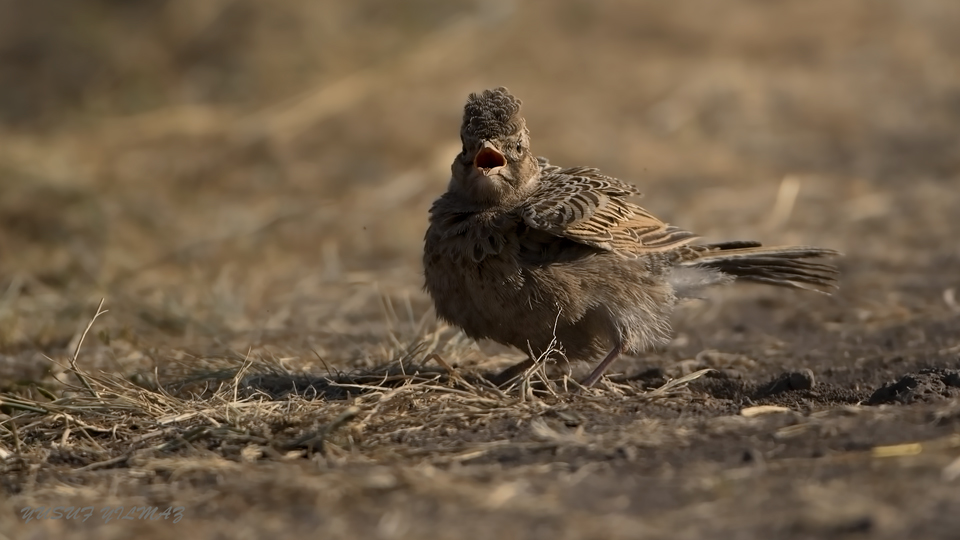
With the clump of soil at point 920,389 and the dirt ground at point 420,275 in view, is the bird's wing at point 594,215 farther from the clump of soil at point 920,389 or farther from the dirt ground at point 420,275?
the clump of soil at point 920,389

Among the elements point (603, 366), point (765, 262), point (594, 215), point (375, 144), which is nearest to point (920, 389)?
→ point (765, 262)

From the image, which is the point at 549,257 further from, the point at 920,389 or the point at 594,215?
the point at 920,389

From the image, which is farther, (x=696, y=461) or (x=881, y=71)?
(x=881, y=71)

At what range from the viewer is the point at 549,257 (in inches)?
207

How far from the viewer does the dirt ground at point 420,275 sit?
12.2 feet

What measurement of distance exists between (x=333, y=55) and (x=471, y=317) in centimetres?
828

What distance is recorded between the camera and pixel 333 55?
42.6ft

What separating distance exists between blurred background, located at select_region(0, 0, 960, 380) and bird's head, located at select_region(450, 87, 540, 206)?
114 cm

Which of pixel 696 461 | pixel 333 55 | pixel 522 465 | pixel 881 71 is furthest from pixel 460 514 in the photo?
pixel 881 71

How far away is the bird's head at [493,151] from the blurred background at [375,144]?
114 centimetres

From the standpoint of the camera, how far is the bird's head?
5480 millimetres

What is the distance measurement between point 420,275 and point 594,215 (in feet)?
9.46

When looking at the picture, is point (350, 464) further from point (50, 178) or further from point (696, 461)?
point (50, 178)

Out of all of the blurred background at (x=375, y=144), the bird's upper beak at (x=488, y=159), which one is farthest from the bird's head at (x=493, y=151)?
the blurred background at (x=375, y=144)
